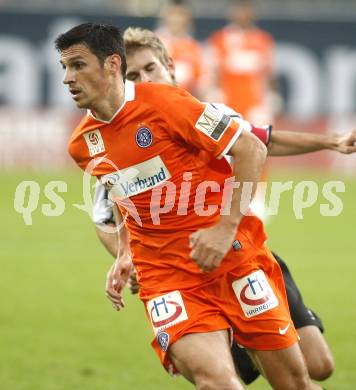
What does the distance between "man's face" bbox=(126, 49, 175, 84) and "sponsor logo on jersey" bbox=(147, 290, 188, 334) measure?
1.47 m

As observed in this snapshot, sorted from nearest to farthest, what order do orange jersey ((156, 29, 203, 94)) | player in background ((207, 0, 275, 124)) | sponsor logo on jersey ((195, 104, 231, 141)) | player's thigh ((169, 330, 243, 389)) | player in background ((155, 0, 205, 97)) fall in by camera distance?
player's thigh ((169, 330, 243, 389)), sponsor logo on jersey ((195, 104, 231, 141)), player in background ((155, 0, 205, 97)), orange jersey ((156, 29, 203, 94)), player in background ((207, 0, 275, 124))

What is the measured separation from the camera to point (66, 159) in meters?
20.2

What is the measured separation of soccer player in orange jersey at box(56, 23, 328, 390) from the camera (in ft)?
18.2

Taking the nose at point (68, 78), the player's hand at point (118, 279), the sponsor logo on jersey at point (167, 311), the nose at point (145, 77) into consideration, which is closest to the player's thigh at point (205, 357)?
the sponsor logo on jersey at point (167, 311)

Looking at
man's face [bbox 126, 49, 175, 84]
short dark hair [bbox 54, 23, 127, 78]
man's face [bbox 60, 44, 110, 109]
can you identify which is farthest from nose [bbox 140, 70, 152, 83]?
man's face [bbox 60, 44, 110, 109]

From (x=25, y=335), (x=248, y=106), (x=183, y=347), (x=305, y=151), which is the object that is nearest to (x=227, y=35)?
(x=248, y=106)

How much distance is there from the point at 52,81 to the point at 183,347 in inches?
596

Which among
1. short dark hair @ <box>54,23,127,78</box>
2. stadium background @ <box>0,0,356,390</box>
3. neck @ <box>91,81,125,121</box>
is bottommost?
stadium background @ <box>0,0,356,390</box>

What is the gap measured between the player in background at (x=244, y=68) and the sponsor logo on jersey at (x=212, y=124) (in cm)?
1087

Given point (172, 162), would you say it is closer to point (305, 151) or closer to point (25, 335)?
point (305, 151)

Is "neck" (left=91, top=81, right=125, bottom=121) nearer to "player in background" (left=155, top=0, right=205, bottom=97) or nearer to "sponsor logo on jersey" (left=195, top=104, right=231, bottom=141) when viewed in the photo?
"sponsor logo on jersey" (left=195, top=104, right=231, bottom=141)

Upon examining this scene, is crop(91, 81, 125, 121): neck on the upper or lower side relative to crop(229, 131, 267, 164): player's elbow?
upper

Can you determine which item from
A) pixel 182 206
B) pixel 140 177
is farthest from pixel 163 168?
pixel 182 206

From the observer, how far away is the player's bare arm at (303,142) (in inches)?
249
